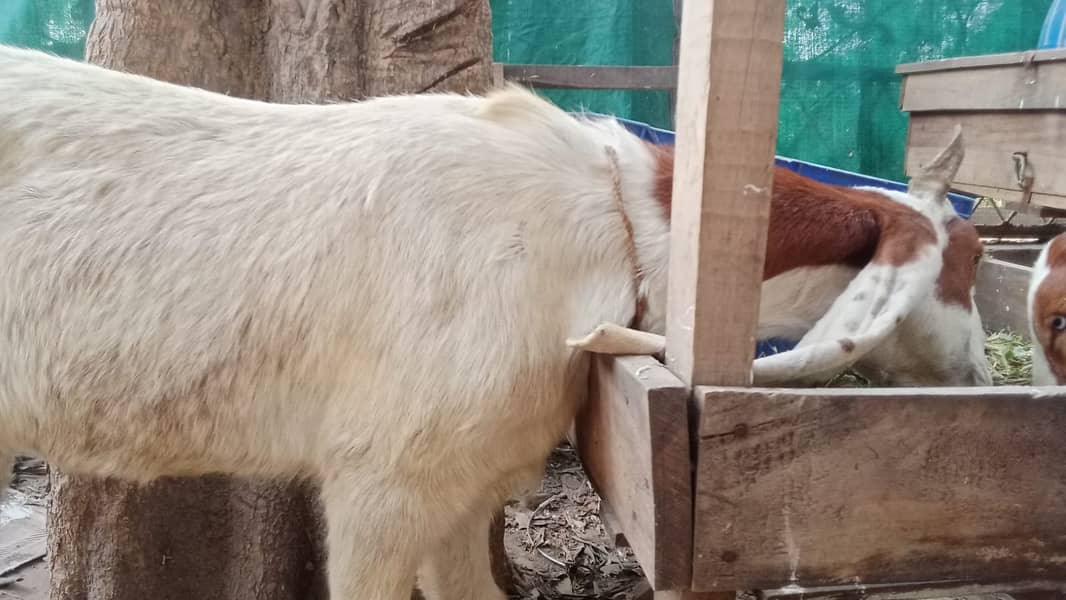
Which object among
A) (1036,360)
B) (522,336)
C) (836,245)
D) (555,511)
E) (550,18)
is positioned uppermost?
(550,18)

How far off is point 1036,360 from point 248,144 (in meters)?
2.15

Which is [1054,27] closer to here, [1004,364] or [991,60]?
[991,60]

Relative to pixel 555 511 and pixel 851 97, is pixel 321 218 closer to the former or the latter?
pixel 555 511

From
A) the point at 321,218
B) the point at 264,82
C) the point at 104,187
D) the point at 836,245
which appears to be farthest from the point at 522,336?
the point at 264,82

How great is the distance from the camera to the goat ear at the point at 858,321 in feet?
5.45

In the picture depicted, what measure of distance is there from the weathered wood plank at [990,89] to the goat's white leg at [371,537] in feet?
10.5

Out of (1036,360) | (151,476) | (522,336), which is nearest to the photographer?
(522,336)

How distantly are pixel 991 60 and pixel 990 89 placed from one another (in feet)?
0.44

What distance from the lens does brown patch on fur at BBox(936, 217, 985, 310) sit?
2068mm

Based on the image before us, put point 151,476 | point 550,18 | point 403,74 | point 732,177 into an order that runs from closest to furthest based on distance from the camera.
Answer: point 732,177
point 151,476
point 403,74
point 550,18

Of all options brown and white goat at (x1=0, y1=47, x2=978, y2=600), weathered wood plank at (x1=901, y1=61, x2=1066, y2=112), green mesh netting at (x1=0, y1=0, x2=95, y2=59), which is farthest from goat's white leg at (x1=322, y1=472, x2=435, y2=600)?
green mesh netting at (x1=0, y1=0, x2=95, y2=59)

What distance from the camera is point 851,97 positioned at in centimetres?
575

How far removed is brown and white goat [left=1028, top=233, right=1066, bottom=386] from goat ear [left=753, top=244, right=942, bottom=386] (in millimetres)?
537

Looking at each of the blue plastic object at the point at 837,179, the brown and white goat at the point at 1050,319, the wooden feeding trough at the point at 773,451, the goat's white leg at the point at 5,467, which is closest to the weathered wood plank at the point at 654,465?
the wooden feeding trough at the point at 773,451
